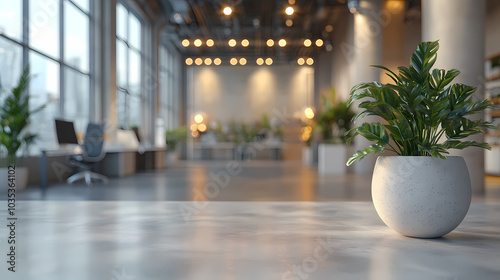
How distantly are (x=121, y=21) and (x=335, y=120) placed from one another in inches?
252

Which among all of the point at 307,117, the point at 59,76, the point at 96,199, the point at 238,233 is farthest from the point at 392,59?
the point at 238,233

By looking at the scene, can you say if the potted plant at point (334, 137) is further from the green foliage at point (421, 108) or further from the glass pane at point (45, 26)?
the green foliage at point (421, 108)

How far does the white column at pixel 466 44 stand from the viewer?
6574mm

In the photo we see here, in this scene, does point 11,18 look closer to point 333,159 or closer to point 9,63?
point 9,63

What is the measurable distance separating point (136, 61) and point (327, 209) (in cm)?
1069

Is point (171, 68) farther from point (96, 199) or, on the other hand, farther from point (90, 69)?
point (96, 199)

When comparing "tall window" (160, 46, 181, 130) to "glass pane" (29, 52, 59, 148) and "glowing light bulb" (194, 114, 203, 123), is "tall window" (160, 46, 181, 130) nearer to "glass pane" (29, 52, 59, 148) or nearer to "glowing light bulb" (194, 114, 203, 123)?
"glowing light bulb" (194, 114, 203, 123)

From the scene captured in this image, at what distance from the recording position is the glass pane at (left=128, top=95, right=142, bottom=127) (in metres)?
13.9

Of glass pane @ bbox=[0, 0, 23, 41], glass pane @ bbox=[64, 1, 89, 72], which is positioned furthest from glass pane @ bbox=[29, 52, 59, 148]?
glass pane @ bbox=[64, 1, 89, 72]

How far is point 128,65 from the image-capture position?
13.5m

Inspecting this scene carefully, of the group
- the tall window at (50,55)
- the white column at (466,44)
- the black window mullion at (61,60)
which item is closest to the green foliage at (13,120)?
the tall window at (50,55)

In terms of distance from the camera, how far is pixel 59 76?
371 inches

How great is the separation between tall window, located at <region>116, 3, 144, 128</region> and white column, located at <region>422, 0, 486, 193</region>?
8.50 m

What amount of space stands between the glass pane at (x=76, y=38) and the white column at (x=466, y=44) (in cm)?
715
